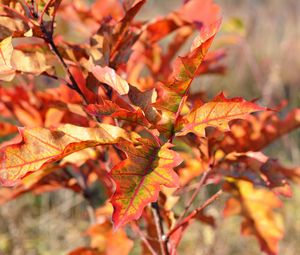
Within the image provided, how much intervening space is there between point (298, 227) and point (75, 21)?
2.24 metres

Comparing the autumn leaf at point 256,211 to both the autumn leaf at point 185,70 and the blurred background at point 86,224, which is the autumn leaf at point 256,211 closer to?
the blurred background at point 86,224

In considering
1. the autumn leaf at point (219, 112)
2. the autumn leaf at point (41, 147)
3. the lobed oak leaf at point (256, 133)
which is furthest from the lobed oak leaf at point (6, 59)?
the lobed oak leaf at point (256, 133)

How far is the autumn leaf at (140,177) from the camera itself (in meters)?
0.59

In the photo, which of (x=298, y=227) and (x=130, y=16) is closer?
(x=130, y=16)

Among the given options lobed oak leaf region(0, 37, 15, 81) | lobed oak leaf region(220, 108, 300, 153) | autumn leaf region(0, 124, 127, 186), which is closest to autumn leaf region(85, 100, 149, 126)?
autumn leaf region(0, 124, 127, 186)

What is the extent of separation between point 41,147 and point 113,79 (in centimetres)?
13

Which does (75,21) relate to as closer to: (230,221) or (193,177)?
(193,177)

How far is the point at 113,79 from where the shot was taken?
69 cm

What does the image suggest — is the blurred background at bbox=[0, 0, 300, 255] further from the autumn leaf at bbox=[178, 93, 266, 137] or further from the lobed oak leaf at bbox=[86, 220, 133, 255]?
the autumn leaf at bbox=[178, 93, 266, 137]

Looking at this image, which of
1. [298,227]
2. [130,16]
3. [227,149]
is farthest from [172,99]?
[298,227]

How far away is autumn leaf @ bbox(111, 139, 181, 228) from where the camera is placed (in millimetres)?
594

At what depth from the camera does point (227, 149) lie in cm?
99

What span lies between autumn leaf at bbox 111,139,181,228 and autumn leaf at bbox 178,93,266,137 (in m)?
0.05

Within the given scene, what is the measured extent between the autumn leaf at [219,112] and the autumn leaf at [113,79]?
0.31ft
